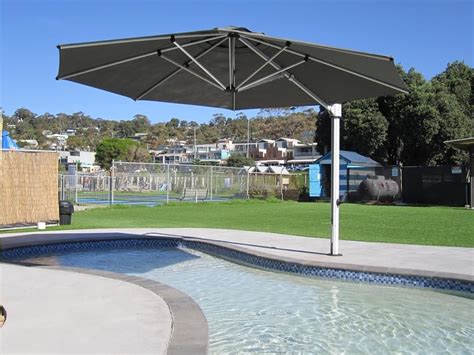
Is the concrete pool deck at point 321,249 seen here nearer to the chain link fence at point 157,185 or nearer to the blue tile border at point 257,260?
the blue tile border at point 257,260

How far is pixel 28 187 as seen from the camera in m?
11.7

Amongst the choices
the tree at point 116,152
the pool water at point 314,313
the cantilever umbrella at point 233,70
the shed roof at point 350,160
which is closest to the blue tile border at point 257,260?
the pool water at point 314,313

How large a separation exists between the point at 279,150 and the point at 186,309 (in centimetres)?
10158

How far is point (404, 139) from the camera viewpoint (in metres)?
32.4

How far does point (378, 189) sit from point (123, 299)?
780 inches

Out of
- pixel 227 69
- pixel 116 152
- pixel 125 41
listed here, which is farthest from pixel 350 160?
pixel 116 152

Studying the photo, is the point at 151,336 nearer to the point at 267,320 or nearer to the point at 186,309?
the point at 186,309

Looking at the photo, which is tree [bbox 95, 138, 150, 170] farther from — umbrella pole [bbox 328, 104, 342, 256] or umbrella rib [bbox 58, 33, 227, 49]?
umbrella rib [bbox 58, 33, 227, 49]

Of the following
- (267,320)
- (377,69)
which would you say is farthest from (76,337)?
(377,69)

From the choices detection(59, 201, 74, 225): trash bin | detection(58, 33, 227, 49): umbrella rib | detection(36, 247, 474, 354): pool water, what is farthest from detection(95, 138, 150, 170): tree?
detection(58, 33, 227, 49): umbrella rib

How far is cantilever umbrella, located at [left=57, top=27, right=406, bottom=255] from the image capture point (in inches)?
235

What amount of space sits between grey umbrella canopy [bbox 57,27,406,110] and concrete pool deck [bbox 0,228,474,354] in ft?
8.27

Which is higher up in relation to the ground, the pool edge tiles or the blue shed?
the blue shed

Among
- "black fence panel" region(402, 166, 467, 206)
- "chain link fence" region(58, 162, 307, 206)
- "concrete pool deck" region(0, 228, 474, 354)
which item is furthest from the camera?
"black fence panel" region(402, 166, 467, 206)
